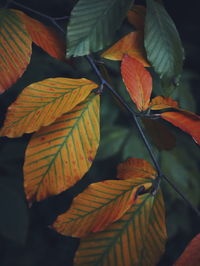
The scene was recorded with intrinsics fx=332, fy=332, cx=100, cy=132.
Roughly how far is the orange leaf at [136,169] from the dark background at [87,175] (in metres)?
0.45

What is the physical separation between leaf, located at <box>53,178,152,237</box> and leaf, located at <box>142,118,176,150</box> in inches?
3.5

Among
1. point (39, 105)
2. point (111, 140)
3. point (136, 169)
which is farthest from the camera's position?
point (111, 140)

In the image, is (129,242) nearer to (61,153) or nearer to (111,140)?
(61,153)

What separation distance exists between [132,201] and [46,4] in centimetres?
91

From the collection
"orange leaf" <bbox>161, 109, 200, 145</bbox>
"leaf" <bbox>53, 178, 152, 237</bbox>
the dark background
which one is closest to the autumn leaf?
"orange leaf" <bbox>161, 109, 200, 145</bbox>

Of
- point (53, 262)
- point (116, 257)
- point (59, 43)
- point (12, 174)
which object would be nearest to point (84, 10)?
point (59, 43)

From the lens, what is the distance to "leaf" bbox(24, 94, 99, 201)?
389 millimetres

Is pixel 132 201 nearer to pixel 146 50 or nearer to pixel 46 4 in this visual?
pixel 146 50

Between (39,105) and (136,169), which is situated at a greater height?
(39,105)

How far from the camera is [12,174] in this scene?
3.29ft

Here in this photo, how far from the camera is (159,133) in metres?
0.47

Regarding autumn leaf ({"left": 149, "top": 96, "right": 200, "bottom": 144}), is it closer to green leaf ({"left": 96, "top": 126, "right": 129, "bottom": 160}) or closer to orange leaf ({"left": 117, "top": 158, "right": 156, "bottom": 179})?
orange leaf ({"left": 117, "top": 158, "right": 156, "bottom": 179})

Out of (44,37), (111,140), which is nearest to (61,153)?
(44,37)

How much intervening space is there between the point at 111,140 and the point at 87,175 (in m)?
0.17
